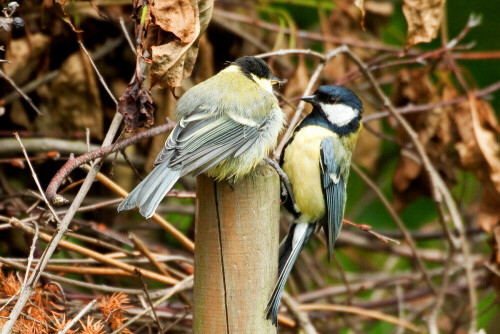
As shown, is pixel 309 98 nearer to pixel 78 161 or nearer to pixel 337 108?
pixel 337 108

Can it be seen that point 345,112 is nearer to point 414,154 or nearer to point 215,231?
point 414,154

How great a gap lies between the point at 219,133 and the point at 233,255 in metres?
0.46

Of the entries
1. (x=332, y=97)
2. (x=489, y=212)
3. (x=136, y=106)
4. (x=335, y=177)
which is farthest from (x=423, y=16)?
(x=489, y=212)

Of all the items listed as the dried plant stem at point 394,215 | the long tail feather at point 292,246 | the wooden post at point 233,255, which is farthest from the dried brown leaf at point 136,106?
the dried plant stem at point 394,215

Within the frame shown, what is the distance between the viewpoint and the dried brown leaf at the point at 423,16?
2.31 metres

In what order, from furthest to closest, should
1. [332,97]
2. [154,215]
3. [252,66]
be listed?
[332,97]
[252,66]
[154,215]

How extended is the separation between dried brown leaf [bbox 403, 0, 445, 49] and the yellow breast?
0.60 meters

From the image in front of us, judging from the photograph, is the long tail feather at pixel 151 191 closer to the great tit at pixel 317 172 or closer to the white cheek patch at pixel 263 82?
the white cheek patch at pixel 263 82

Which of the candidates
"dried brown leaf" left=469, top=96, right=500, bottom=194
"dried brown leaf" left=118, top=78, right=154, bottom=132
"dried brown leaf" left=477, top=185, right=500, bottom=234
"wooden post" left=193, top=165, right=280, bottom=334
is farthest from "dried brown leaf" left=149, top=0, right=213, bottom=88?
"dried brown leaf" left=477, top=185, right=500, bottom=234

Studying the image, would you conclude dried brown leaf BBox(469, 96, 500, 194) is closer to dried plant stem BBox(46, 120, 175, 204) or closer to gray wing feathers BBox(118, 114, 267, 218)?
gray wing feathers BBox(118, 114, 267, 218)

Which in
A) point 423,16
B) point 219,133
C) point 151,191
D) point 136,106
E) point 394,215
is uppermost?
point 423,16

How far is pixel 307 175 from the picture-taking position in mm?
2654

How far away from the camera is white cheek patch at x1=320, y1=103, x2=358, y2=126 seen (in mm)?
2760

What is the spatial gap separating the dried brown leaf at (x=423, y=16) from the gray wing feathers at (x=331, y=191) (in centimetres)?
59
